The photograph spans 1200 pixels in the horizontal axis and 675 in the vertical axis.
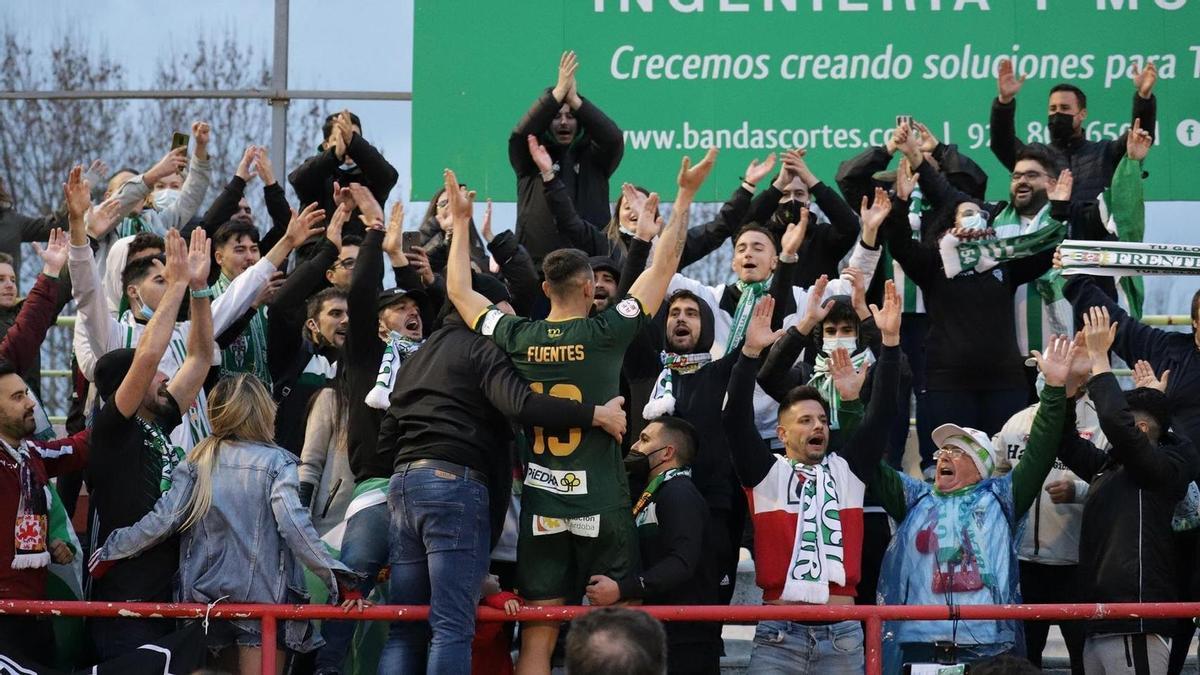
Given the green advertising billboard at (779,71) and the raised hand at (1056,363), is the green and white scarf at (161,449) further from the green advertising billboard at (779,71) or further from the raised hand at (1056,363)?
the green advertising billboard at (779,71)

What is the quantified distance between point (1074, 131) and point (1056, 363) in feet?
10.1

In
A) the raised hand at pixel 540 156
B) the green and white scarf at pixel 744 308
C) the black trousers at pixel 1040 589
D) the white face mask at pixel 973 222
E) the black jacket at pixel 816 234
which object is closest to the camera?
the black trousers at pixel 1040 589

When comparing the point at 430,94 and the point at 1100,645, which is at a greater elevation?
the point at 430,94

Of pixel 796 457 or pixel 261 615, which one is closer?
pixel 261 615

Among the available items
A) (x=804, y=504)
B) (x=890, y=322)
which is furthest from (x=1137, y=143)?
(x=804, y=504)

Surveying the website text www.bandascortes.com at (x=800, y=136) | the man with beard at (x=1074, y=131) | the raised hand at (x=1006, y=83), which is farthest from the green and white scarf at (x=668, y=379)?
the website text www.bandascortes.com at (x=800, y=136)

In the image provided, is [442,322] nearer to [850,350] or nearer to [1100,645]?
[850,350]

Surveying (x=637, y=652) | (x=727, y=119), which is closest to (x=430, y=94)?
(x=727, y=119)

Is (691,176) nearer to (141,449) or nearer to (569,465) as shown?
(569,465)

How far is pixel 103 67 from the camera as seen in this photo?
1722cm

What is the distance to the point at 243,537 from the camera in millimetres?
7086

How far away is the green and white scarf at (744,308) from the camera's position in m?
9.21

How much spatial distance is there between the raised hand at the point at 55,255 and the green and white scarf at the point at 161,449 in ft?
4.57

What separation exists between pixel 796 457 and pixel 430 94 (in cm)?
516
